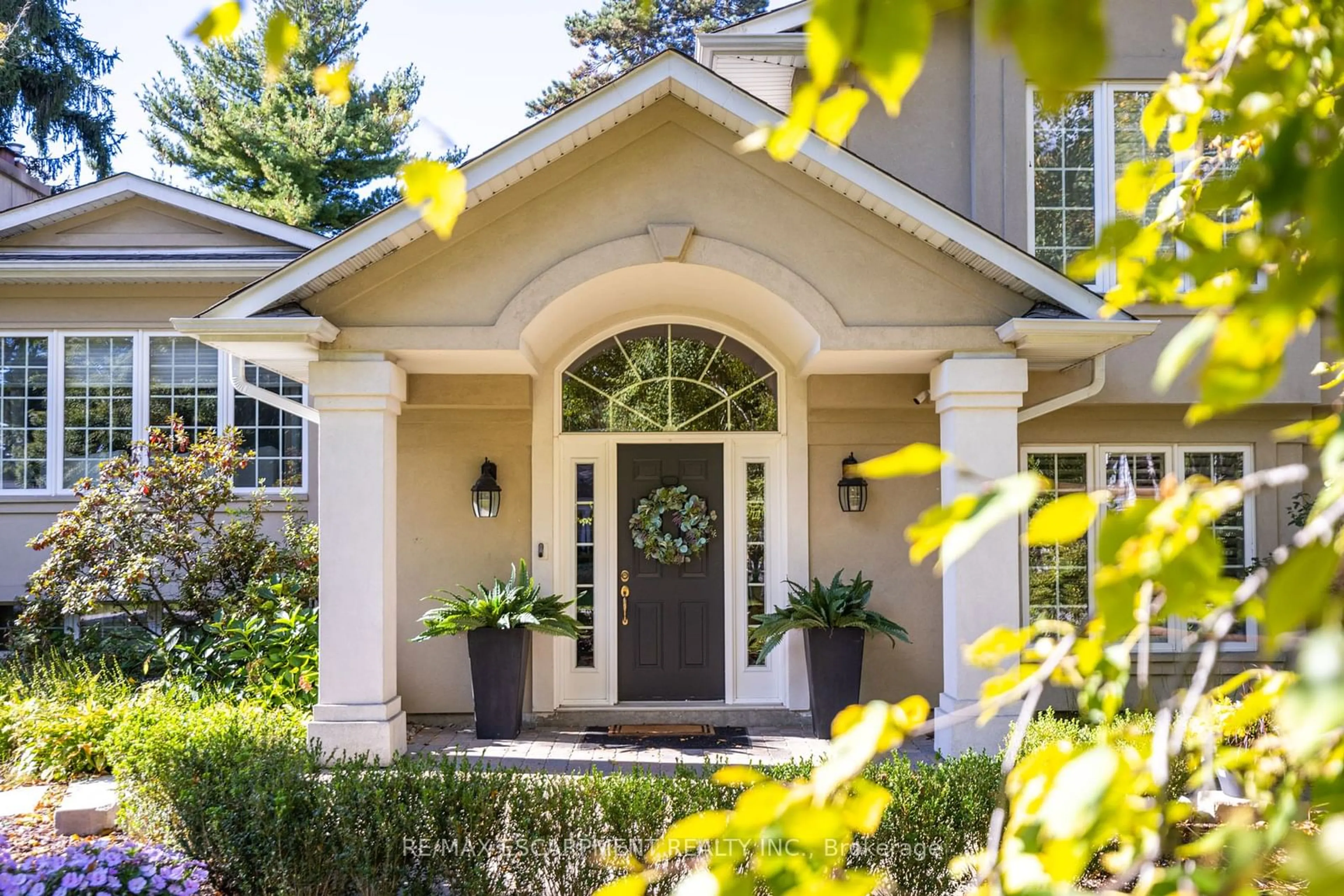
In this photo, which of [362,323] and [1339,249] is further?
[362,323]

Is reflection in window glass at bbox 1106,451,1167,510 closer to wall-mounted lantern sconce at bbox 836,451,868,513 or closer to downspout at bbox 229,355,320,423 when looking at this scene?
wall-mounted lantern sconce at bbox 836,451,868,513

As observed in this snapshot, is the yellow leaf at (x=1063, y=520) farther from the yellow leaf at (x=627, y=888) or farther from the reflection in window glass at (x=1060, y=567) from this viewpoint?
the reflection in window glass at (x=1060, y=567)

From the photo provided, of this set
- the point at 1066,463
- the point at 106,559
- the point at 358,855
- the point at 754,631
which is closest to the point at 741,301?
the point at 754,631

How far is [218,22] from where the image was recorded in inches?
50.5

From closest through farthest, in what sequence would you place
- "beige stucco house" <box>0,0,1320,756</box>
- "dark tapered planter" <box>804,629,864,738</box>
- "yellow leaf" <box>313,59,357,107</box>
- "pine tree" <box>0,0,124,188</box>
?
1. "yellow leaf" <box>313,59,357,107</box>
2. "beige stucco house" <box>0,0,1320,756</box>
3. "dark tapered planter" <box>804,629,864,738</box>
4. "pine tree" <box>0,0,124,188</box>

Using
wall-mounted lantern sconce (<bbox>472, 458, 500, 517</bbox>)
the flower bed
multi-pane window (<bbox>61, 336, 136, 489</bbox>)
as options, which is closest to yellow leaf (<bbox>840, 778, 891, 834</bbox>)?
the flower bed

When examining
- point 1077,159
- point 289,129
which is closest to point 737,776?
point 1077,159

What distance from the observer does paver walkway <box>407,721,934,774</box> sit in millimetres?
7609

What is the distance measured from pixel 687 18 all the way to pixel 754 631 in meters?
22.8

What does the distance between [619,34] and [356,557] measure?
74.5ft

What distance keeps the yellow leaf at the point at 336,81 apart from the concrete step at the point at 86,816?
6231 millimetres

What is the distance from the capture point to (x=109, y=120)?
25.8 meters

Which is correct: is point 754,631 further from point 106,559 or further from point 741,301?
point 106,559

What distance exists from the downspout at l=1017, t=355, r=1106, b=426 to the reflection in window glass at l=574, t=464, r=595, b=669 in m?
3.85
